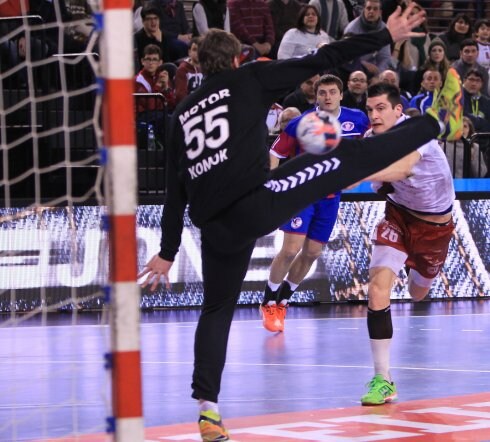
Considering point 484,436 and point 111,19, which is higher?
point 111,19

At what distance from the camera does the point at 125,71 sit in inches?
188

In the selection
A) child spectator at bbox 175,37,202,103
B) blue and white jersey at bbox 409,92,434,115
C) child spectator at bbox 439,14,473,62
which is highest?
child spectator at bbox 439,14,473,62

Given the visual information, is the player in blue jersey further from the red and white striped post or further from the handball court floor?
the red and white striped post

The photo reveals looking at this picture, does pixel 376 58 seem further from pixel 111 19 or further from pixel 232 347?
pixel 111 19

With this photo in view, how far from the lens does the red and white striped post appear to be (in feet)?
15.7

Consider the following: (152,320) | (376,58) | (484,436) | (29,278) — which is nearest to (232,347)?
(152,320)

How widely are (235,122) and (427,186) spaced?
217cm

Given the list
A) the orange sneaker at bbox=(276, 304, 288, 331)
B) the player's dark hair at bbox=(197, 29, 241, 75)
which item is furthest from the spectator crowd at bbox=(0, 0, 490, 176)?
the player's dark hair at bbox=(197, 29, 241, 75)

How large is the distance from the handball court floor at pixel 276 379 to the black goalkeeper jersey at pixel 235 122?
900mm

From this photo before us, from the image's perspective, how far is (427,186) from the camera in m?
7.77

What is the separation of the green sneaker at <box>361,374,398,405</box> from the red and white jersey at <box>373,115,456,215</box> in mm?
1215

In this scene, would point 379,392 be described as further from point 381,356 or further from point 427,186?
point 427,186

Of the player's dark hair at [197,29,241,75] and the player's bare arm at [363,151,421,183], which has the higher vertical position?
the player's dark hair at [197,29,241,75]

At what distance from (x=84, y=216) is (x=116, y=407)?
7973 mm
